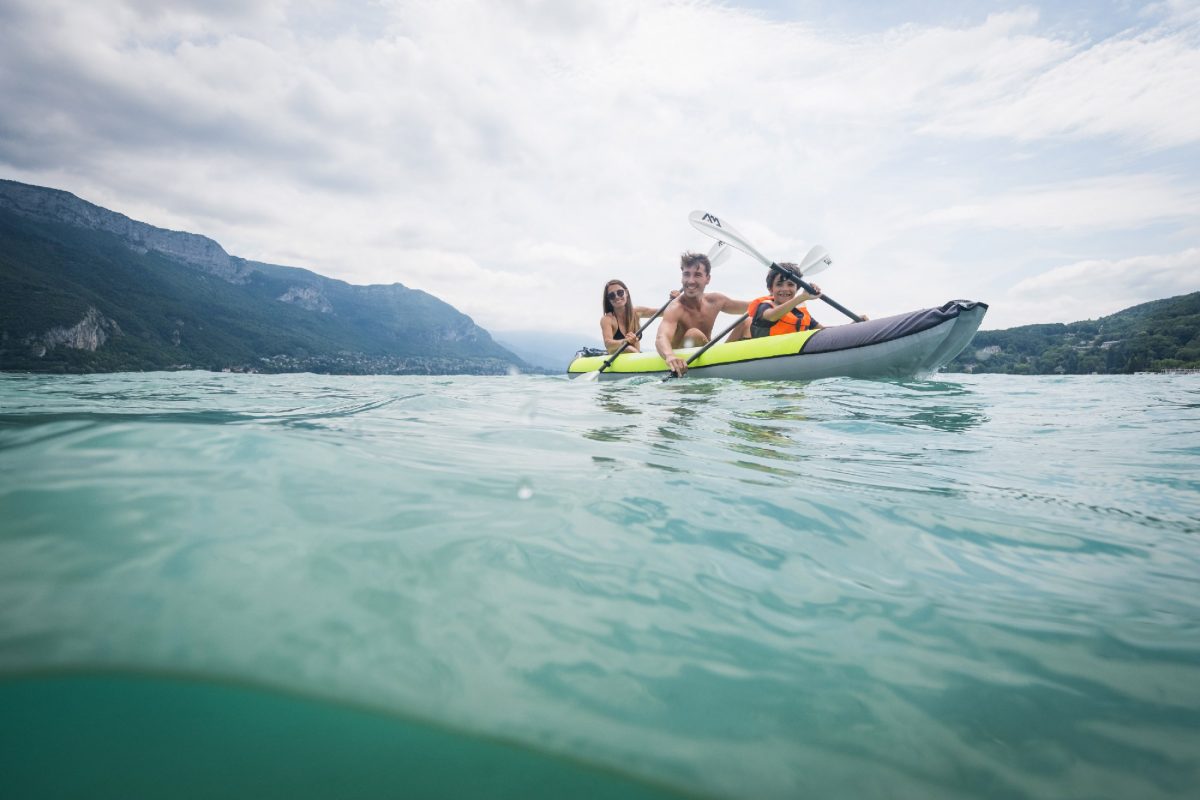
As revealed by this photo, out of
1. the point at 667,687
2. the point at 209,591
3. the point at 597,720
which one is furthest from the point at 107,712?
the point at 667,687

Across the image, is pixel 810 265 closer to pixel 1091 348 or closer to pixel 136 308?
pixel 1091 348

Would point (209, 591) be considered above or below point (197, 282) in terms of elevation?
below

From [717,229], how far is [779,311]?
2458 mm

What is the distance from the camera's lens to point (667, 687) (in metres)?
1.18

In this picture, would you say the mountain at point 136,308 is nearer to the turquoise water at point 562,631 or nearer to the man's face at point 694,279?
the man's face at point 694,279

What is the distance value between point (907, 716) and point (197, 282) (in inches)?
8014

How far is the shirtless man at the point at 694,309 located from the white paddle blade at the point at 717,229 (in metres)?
0.57

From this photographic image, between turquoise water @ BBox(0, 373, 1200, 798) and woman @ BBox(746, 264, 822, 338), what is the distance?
7.09 m

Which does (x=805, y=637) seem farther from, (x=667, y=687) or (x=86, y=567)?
(x=86, y=567)

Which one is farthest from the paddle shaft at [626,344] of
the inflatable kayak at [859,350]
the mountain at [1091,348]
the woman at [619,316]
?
the mountain at [1091,348]

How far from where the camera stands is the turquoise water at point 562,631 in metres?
1.00

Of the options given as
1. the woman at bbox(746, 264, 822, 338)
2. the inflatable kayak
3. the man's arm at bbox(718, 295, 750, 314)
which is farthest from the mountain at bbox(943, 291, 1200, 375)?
the inflatable kayak

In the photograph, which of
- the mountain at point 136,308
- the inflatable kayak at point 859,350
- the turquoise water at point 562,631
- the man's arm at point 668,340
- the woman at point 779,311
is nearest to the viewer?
the turquoise water at point 562,631

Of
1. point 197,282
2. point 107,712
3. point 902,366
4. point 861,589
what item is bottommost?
point 107,712
